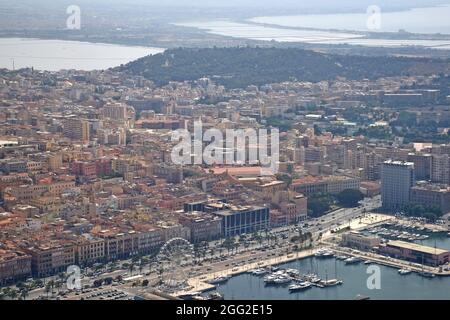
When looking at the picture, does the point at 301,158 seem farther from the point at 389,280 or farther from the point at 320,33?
the point at 320,33

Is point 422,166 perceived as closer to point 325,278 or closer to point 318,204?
point 318,204

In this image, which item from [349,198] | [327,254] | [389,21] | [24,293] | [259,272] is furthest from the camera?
[389,21]

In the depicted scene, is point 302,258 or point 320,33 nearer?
point 302,258

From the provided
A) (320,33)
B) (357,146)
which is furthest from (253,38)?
(357,146)

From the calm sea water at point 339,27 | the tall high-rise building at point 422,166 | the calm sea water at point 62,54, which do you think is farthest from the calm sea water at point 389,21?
the tall high-rise building at point 422,166

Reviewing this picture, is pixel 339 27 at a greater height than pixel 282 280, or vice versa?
pixel 339 27

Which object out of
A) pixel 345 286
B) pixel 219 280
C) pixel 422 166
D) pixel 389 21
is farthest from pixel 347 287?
pixel 389 21
